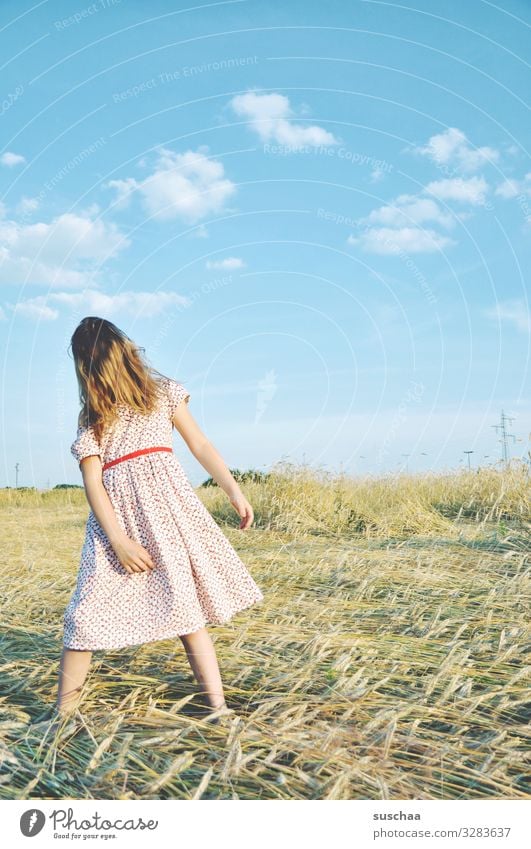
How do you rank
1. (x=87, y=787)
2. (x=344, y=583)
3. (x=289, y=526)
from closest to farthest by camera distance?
(x=87, y=787), (x=344, y=583), (x=289, y=526)

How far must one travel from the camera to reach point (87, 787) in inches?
62.1

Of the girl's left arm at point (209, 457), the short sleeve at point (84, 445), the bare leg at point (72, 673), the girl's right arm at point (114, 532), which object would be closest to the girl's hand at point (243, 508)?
the girl's left arm at point (209, 457)

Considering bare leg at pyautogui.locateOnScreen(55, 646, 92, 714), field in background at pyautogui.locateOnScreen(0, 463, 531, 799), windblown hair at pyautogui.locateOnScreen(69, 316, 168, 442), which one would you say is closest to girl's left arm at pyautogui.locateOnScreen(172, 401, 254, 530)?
windblown hair at pyautogui.locateOnScreen(69, 316, 168, 442)

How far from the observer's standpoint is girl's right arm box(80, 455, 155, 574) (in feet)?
6.47

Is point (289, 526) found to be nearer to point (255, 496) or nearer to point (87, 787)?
point (255, 496)

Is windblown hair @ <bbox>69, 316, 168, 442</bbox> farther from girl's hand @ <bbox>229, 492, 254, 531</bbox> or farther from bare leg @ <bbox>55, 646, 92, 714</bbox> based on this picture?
bare leg @ <bbox>55, 646, 92, 714</bbox>

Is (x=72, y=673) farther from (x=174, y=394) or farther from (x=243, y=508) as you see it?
(x=174, y=394)

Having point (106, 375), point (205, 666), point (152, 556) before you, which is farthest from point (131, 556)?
point (106, 375)

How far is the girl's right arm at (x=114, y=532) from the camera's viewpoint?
6.47 ft

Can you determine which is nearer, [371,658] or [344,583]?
[371,658]

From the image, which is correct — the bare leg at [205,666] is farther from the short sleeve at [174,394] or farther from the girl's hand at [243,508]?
the short sleeve at [174,394]
